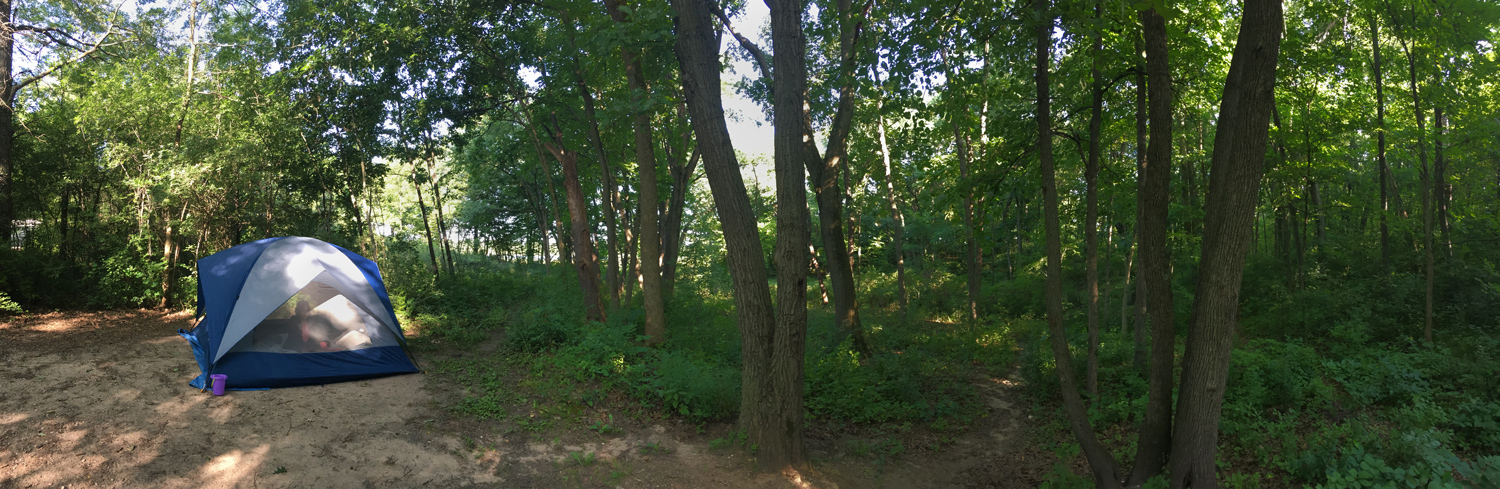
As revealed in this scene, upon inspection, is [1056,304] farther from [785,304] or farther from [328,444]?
[328,444]

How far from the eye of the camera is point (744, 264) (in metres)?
6.29

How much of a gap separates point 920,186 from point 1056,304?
625 centimetres

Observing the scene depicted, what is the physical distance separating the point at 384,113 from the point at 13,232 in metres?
5.96

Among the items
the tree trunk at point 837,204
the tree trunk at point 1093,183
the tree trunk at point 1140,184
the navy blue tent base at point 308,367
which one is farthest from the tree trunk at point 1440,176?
the navy blue tent base at point 308,367

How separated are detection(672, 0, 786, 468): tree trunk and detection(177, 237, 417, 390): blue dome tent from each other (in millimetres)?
4920

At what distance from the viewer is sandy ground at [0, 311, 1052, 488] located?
17.1ft

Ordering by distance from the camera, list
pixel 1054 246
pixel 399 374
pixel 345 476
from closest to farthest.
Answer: pixel 345 476
pixel 1054 246
pixel 399 374

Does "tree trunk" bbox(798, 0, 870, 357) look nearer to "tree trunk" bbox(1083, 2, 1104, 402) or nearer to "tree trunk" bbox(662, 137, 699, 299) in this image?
"tree trunk" bbox(1083, 2, 1104, 402)

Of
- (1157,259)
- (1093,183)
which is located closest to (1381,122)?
(1093,183)

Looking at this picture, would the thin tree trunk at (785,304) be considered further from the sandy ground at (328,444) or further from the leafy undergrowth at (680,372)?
the leafy undergrowth at (680,372)

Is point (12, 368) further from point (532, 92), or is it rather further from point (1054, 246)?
point (1054, 246)

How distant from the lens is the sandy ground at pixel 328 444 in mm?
5223

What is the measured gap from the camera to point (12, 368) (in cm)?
716

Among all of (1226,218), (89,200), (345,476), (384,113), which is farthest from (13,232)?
(1226,218)
